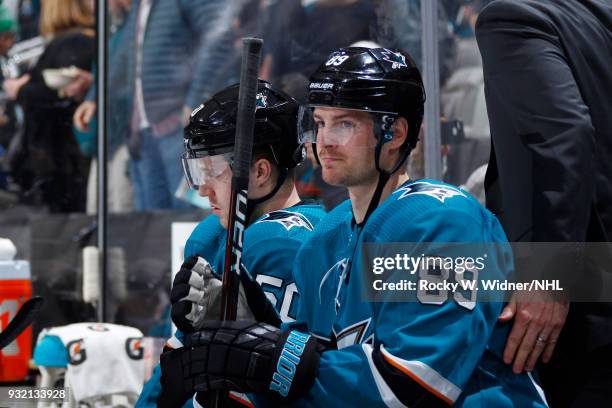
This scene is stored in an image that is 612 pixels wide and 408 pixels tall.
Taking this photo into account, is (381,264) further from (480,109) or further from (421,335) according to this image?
(480,109)

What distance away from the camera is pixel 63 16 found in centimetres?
497

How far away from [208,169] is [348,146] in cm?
56

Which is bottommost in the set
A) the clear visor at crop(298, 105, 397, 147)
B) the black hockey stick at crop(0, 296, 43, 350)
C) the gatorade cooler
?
the gatorade cooler

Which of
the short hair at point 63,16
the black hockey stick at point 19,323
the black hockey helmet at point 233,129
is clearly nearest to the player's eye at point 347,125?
the black hockey helmet at point 233,129

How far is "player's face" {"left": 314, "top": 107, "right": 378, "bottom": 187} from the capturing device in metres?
Result: 1.93

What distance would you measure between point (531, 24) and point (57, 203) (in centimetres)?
356

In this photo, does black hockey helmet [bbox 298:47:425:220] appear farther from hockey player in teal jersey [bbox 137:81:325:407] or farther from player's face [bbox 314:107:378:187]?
hockey player in teal jersey [bbox 137:81:325:407]

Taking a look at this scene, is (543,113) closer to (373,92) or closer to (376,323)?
(373,92)

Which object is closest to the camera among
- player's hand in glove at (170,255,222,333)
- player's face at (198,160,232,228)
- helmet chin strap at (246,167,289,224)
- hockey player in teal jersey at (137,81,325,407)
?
player's hand in glove at (170,255,222,333)

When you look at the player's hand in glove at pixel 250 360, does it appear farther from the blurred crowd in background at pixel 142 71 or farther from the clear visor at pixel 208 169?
the blurred crowd in background at pixel 142 71

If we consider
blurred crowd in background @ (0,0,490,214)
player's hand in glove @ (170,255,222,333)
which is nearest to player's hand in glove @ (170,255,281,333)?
player's hand in glove @ (170,255,222,333)

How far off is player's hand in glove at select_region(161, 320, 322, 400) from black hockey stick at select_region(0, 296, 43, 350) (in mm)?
761

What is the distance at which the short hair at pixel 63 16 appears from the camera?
4938mm

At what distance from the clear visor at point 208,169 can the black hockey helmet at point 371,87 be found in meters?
0.42
